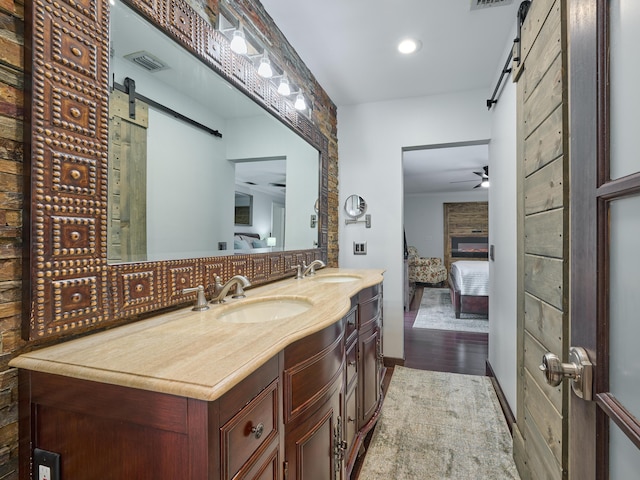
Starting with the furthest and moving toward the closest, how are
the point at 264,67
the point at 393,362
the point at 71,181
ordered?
1. the point at 393,362
2. the point at 264,67
3. the point at 71,181

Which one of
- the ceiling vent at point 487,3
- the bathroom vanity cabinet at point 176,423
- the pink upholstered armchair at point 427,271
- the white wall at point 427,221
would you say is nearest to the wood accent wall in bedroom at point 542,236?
the ceiling vent at point 487,3

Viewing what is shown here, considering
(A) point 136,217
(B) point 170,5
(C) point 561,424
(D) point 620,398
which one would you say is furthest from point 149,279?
(C) point 561,424

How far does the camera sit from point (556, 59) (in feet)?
3.92

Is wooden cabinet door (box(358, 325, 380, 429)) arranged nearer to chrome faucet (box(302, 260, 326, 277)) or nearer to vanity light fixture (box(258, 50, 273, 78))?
chrome faucet (box(302, 260, 326, 277))

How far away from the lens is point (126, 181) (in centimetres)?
109

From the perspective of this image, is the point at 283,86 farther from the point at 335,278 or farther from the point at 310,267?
the point at 335,278

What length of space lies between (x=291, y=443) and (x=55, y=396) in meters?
0.62

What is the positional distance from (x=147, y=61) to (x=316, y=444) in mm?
1492

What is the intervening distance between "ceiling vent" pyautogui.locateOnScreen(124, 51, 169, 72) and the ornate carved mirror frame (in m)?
0.12

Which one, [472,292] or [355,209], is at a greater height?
[355,209]

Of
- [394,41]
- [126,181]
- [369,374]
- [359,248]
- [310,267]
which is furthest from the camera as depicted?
[359,248]

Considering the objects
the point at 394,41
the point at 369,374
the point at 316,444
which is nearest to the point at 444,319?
the point at 369,374

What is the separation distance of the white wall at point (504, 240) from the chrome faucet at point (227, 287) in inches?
64.3

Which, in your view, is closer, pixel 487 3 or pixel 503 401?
pixel 487 3
